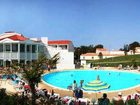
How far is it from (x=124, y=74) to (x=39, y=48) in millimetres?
10814

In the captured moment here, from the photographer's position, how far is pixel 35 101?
Result: 1179cm

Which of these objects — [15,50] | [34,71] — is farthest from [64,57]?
[34,71]

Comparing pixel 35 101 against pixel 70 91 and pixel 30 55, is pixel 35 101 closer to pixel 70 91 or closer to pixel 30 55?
pixel 70 91

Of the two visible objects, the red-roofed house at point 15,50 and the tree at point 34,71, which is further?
the red-roofed house at point 15,50

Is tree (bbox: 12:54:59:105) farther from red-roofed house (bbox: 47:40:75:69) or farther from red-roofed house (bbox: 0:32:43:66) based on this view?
red-roofed house (bbox: 47:40:75:69)

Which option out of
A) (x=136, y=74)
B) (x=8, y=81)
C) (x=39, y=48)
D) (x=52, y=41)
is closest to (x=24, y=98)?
(x=8, y=81)

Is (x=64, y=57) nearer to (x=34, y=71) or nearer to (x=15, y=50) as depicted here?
(x=15, y=50)

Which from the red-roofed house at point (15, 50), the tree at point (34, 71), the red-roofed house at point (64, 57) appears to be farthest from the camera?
the red-roofed house at point (64, 57)

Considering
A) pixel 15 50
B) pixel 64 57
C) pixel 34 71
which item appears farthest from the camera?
pixel 64 57

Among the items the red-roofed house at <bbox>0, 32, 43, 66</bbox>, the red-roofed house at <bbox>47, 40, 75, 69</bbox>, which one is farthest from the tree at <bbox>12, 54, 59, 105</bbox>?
the red-roofed house at <bbox>47, 40, 75, 69</bbox>

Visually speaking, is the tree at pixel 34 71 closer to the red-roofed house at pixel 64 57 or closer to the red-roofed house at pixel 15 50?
the red-roofed house at pixel 15 50

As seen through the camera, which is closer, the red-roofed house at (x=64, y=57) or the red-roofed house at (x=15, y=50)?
the red-roofed house at (x=15, y=50)

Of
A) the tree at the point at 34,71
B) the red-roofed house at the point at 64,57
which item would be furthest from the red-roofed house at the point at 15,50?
the tree at the point at 34,71

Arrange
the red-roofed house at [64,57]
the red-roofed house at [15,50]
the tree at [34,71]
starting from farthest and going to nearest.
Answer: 1. the red-roofed house at [64,57]
2. the red-roofed house at [15,50]
3. the tree at [34,71]
